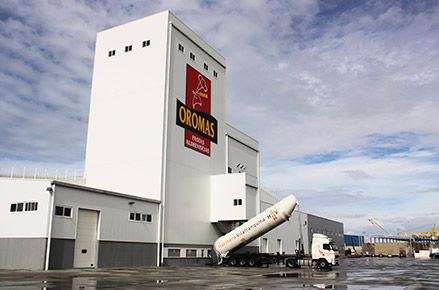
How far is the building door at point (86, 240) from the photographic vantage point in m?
31.9

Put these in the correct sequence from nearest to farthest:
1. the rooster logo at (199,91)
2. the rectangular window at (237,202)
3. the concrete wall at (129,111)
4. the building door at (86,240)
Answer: the building door at (86,240) → the concrete wall at (129,111) → the rectangular window at (237,202) → the rooster logo at (199,91)

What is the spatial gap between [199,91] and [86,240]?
79.7ft

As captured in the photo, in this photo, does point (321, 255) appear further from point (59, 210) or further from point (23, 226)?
point (23, 226)

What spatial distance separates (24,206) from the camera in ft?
102

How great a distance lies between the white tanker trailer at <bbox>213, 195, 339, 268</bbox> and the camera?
3784 cm

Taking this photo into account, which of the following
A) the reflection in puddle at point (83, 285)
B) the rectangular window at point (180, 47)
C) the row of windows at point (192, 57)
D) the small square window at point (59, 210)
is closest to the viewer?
the reflection in puddle at point (83, 285)

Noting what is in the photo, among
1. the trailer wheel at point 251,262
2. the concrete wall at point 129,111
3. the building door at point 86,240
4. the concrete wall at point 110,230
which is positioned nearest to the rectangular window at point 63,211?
the concrete wall at point 110,230

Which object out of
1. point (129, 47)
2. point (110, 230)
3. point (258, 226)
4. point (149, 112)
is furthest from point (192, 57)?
point (110, 230)

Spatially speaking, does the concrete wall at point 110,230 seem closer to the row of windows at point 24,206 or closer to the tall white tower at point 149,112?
the row of windows at point 24,206

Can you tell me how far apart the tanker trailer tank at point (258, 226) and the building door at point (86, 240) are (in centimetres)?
1439

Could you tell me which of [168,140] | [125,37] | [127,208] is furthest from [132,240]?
[125,37]

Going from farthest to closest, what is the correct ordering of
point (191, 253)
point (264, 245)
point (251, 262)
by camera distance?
1. point (264, 245)
2. point (191, 253)
3. point (251, 262)

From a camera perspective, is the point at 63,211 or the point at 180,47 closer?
the point at 63,211

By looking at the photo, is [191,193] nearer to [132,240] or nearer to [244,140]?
[132,240]
